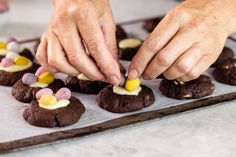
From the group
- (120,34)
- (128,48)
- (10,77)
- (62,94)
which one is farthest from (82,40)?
(120,34)

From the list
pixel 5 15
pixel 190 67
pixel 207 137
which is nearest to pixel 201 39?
pixel 190 67

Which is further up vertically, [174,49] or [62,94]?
[174,49]

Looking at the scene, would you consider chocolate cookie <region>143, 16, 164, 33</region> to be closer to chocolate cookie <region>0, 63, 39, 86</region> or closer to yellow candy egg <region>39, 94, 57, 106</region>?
chocolate cookie <region>0, 63, 39, 86</region>

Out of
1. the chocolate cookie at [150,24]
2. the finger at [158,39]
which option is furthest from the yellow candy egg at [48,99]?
the chocolate cookie at [150,24]

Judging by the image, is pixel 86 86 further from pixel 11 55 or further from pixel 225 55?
pixel 225 55

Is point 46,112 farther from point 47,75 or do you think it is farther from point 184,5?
point 184,5

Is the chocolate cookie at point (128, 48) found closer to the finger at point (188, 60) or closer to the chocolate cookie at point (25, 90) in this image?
the chocolate cookie at point (25, 90)
